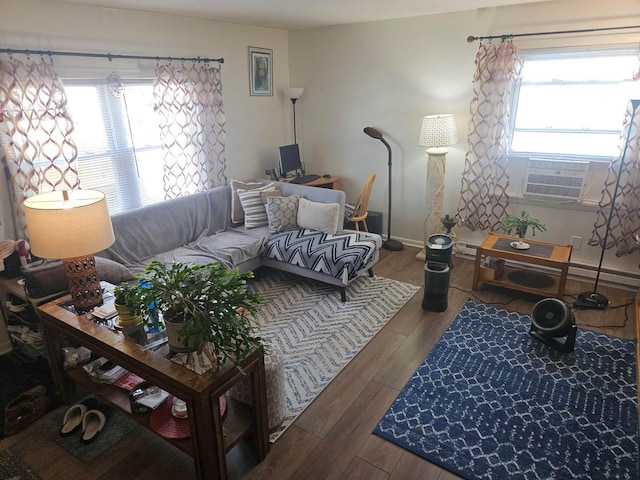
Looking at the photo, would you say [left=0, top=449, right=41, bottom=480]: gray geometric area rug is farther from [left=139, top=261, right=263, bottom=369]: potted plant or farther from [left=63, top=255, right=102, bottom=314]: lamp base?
[left=139, top=261, right=263, bottom=369]: potted plant

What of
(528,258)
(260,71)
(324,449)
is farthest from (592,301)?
(260,71)

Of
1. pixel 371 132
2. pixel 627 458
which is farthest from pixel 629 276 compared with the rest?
pixel 371 132

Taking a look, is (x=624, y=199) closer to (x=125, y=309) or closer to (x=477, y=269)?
(x=477, y=269)

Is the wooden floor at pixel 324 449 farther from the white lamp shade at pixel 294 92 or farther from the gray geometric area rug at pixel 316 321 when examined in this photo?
the white lamp shade at pixel 294 92

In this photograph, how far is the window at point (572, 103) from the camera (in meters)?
3.39

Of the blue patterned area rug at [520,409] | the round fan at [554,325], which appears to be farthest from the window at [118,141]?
the round fan at [554,325]

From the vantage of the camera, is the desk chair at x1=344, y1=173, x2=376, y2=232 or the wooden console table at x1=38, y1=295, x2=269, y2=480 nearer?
the wooden console table at x1=38, y1=295, x2=269, y2=480

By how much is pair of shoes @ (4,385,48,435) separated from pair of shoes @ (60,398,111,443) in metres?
0.17

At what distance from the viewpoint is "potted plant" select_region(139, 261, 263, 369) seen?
1.66 meters

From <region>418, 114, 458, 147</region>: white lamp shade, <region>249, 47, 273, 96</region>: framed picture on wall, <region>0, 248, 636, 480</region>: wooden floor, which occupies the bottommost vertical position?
<region>0, 248, 636, 480</region>: wooden floor

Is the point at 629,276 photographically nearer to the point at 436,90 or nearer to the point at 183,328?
the point at 436,90

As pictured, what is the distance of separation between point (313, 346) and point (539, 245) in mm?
2151

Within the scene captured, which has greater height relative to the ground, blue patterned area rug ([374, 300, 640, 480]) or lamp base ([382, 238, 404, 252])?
lamp base ([382, 238, 404, 252])

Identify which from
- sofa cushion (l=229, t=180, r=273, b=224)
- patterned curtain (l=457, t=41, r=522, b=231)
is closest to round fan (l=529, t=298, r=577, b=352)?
patterned curtain (l=457, t=41, r=522, b=231)
